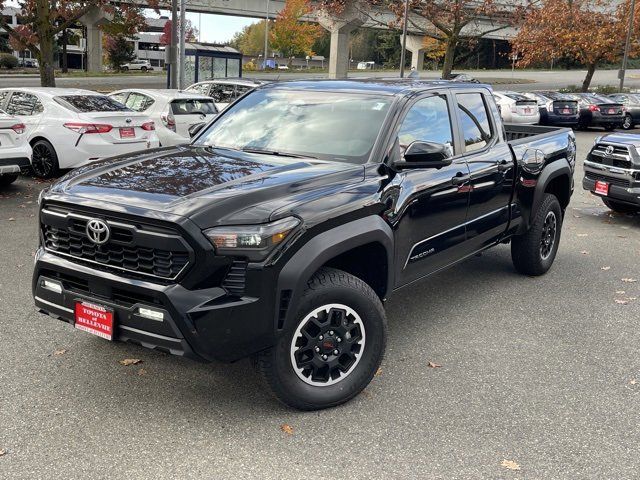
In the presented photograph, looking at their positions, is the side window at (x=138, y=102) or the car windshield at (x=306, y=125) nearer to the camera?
the car windshield at (x=306, y=125)

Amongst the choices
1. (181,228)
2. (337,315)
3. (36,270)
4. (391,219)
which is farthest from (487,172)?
(36,270)

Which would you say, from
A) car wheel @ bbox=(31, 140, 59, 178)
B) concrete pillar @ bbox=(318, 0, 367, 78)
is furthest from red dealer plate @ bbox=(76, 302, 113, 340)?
concrete pillar @ bbox=(318, 0, 367, 78)

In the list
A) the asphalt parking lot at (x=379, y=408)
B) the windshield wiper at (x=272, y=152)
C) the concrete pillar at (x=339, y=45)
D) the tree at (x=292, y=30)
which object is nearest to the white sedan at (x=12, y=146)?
the asphalt parking lot at (x=379, y=408)

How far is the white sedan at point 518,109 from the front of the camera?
22.5 m

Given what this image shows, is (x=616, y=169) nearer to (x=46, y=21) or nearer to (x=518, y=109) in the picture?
(x=518, y=109)

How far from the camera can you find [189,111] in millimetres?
13844

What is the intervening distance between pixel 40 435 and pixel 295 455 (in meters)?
1.32

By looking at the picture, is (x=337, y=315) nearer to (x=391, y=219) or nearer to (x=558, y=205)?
(x=391, y=219)

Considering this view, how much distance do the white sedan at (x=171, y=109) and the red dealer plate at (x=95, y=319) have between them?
9.71m

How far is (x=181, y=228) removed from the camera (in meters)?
3.37

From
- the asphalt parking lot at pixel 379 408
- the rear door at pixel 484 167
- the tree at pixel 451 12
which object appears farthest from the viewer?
the tree at pixel 451 12

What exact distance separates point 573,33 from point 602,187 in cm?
3002

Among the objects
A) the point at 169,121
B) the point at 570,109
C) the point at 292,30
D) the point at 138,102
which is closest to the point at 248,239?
the point at 169,121

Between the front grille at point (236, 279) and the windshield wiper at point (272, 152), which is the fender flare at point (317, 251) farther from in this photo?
the windshield wiper at point (272, 152)
